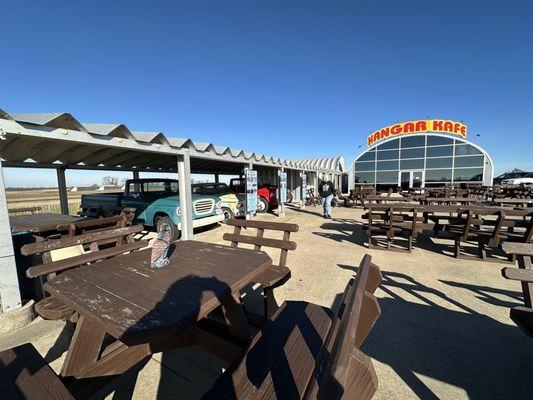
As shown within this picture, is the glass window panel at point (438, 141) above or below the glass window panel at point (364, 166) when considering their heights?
above

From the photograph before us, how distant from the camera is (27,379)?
4.30 feet

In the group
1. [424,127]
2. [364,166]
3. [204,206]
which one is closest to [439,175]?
[424,127]

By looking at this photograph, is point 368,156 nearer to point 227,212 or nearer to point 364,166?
point 364,166

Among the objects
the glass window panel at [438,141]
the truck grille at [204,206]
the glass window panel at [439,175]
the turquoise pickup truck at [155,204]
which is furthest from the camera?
the glass window panel at [439,175]

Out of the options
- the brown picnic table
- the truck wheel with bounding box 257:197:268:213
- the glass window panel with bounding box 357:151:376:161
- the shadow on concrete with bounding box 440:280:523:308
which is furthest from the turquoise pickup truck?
the glass window panel with bounding box 357:151:376:161

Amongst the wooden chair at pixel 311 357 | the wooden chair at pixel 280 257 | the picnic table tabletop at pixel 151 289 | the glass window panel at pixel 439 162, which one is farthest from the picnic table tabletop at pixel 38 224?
the glass window panel at pixel 439 162

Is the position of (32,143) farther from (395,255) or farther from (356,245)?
(395,255)

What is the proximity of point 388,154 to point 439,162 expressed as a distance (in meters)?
4.31

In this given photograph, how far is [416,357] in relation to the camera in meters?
2.36

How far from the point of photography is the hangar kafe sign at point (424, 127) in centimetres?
2286

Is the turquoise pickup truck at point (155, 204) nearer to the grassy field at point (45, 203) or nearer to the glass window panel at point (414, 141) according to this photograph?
the grassy field at point (45, 203)

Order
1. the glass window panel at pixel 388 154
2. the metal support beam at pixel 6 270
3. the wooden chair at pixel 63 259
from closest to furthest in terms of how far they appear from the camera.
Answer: the wooden chair at pixel 63 259 < the metal support beam at pixel 6 270 < the glass window panel at pixel 388 154

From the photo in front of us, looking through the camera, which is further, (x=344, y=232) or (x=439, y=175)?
(x=439, y=175)

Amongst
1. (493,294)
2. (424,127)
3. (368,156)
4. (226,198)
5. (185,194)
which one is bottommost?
(493,294)
